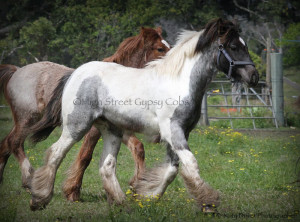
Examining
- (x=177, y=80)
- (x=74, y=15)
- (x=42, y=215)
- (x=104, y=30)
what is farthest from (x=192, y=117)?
(x=74, y=15)

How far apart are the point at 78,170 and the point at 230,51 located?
255 centimetres

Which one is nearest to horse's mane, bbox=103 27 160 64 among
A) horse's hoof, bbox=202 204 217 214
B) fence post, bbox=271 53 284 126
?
horse's hoof, bbox=202 204 217 214

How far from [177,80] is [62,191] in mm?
2230

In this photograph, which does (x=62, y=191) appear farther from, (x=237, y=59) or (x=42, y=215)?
(x=237, y=59)

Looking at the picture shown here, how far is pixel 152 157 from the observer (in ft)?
26.7

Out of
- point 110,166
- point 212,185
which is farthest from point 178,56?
point 212,185

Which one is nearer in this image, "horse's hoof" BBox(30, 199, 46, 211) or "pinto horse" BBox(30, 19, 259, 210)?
"pinto horse" BBox(30, 19, 259, 210)

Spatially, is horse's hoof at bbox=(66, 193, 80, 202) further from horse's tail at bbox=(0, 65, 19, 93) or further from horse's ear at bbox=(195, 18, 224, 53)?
horse's ear at bbox=(195, 18, 224, 53)

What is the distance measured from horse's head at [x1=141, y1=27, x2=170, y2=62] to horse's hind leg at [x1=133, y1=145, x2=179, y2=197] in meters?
2.25

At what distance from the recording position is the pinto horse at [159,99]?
14.6 ft

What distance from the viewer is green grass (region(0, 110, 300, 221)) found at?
4.33 m

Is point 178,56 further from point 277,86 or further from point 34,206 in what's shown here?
point 277,86

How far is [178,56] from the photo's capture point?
15.5 feet

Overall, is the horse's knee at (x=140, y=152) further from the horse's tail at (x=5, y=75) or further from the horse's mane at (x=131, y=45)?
the horse's tail at (x=5, y=75)
